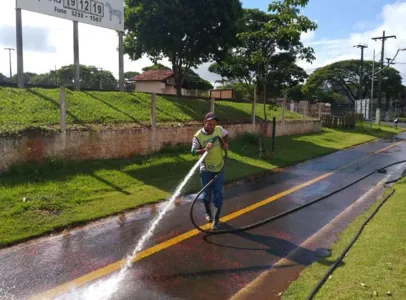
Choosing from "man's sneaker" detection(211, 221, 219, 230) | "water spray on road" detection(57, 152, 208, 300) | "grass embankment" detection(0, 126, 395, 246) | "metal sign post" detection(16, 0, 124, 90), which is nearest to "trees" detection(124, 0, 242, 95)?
"metal sign post" detection(16, 0, 124, 90)

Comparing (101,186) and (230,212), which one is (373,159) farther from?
(101,186)

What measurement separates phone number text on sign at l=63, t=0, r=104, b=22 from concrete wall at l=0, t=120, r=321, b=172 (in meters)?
4.85

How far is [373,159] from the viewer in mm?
15188

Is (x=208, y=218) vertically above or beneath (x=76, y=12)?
beneath

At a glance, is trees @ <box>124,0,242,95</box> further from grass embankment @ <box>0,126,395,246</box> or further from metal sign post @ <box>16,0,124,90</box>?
grass embankment @ <box>0,126,395,246</box>

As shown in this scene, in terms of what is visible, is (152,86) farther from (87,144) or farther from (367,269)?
(367,269)

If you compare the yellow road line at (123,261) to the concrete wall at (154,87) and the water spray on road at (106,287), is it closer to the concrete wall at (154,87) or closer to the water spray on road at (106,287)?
the water spray on road at (106,287)

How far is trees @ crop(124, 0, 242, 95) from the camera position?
17016 millimetres

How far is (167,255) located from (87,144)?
5.76 meters

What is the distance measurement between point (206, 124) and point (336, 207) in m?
3.43

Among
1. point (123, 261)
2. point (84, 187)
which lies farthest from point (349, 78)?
point (123, 261)

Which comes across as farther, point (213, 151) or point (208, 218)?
point (208, 218)

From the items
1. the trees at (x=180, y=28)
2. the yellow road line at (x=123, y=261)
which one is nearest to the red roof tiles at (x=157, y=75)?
the trees at (x=180, y=28)

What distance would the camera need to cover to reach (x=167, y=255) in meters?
5.04
